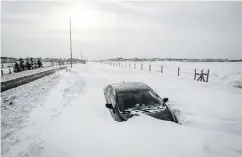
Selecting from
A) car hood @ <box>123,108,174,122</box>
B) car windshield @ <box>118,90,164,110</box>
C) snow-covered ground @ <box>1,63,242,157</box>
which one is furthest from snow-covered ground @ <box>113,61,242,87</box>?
car hood @ <box>123,108,174,122</box>

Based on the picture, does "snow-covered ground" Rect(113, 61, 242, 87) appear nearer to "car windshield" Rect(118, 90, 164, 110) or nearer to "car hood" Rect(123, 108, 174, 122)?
"car windshield" Rect(118, 90, 164, 110)

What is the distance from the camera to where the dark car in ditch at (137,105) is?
496cm

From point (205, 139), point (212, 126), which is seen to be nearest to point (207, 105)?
point (212, 126)

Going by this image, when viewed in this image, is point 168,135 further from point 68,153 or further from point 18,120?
point 18,120

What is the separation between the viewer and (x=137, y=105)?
5273 mm

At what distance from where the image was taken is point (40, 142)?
4578 mm

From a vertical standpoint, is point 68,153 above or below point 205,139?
below

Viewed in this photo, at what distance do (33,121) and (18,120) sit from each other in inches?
28.4

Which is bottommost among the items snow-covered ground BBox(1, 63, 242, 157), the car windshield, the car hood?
snow-covered ground BBox(1, 63, 242, 157)

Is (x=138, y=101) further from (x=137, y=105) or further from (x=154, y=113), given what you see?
(x=154, y=113)

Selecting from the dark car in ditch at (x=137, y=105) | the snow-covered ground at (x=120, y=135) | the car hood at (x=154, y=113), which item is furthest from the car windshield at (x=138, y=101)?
the snow-covered ground at (x=120, y=135)

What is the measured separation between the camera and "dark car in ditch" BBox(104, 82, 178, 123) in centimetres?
496

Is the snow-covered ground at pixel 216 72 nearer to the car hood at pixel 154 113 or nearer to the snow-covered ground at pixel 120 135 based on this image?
the snow-covered ground at pixel 120 135

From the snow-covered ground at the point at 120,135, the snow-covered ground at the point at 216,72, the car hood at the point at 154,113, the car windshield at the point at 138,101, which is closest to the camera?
the snow-covered ground at the point at 120,135
